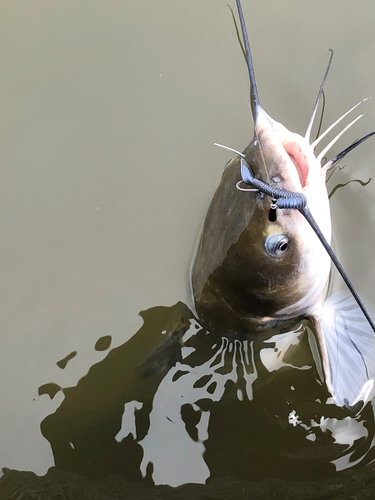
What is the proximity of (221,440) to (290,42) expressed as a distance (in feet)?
6.64

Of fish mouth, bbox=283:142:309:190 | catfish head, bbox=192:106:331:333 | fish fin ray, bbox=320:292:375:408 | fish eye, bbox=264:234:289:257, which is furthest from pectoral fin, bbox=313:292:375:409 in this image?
fish mouth, bbox=283:142:309:190

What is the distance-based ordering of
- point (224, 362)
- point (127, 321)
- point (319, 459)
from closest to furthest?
point (319, 459) < point (224, 362) < point (127, 321)

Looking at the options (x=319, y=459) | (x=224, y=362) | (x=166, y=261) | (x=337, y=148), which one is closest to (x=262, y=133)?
(x=337, y=148)

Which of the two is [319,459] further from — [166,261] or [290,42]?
[290,42]

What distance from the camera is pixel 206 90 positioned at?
220 cm

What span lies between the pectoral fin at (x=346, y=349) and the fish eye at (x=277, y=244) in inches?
18.8

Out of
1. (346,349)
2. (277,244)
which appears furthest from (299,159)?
(346,349)

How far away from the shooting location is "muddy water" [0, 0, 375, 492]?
1878 millimetres

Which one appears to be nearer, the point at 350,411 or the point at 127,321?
the point at 350,411

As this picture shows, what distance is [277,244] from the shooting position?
143 centimetres

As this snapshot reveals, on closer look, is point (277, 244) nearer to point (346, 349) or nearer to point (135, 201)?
point (346, 349)

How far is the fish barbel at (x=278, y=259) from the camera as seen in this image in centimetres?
138

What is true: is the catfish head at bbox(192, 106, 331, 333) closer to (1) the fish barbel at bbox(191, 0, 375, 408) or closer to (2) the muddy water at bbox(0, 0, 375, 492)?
(1) the fish barbel at bbox(191, 0, 375, 408)

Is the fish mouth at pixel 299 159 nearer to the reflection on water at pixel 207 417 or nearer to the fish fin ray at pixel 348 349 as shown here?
the fish fin ray at pixel 348 349
